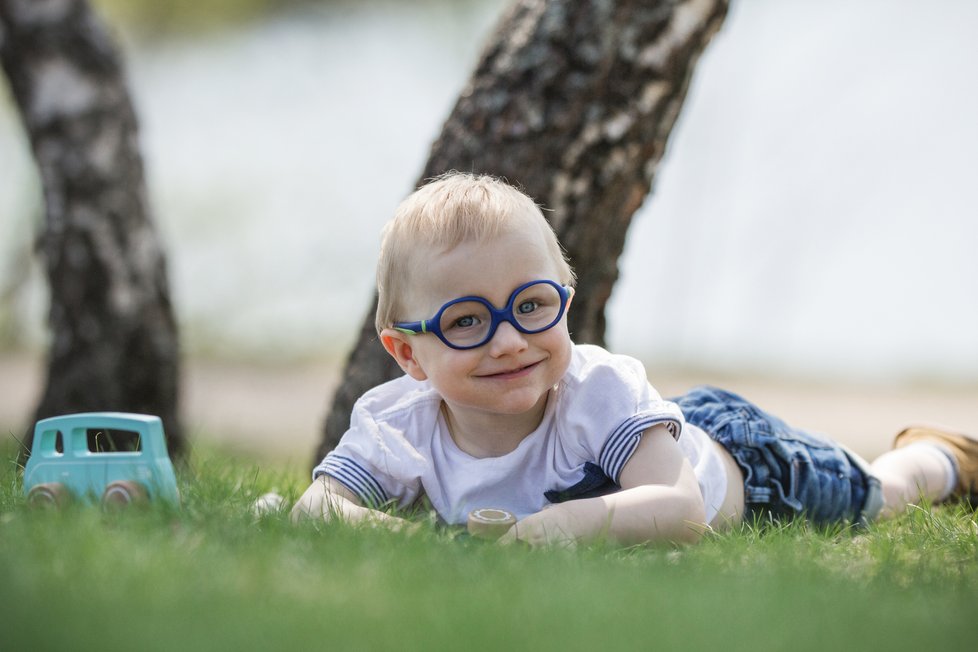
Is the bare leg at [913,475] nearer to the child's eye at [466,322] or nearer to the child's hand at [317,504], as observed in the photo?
the child's eye at [466,322]

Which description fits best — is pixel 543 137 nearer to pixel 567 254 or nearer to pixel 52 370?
pixel 567 254

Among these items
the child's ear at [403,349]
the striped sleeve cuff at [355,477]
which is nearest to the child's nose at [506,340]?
the child's ear at [403,349]

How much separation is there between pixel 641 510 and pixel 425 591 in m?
0.81

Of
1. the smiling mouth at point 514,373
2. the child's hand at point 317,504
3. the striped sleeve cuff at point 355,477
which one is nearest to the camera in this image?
the child's hand at point 317,504

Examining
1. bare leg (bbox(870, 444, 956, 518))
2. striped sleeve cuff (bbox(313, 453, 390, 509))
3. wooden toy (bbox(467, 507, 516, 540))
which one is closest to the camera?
wooden toy (bbox(467, 507, 516, 540))

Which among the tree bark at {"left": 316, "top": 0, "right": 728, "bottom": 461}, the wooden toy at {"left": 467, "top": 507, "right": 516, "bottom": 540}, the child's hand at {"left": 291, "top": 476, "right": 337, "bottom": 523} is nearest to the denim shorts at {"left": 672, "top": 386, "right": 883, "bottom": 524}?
the tree bark at {"left": 316, "top": 0, "right": 728, "bottom": 461}

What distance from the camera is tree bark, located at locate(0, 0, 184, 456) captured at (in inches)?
185

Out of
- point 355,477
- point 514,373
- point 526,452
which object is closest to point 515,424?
point 526,452

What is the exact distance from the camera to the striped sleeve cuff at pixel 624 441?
2639 mm

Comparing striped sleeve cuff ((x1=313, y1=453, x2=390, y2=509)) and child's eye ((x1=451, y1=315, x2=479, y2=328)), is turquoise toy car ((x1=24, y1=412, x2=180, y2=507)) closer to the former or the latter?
striped sleeve cuff ((x1=313, y1=453, x2=390, y2=509))

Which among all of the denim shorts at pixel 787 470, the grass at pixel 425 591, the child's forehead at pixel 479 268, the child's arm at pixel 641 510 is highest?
the child's forehead at pixel 479 268

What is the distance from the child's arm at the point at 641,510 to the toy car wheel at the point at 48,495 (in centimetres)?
109

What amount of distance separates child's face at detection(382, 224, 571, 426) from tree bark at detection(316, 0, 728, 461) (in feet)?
3.16

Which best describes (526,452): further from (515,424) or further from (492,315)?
(492,315)
